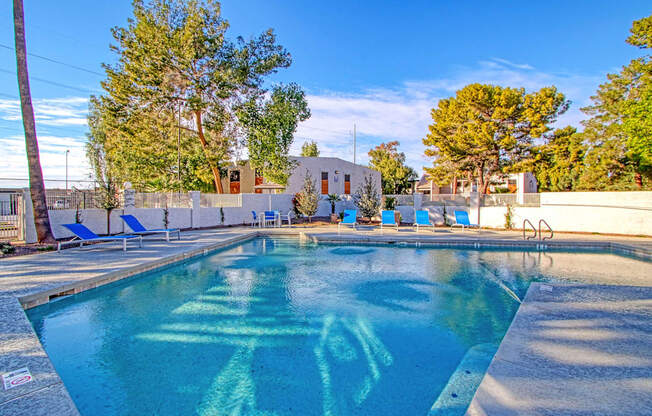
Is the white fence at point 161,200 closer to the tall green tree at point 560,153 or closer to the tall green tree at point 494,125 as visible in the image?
the tall green tree at point 494,125

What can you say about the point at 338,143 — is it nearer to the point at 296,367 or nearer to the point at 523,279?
the point at 523,279

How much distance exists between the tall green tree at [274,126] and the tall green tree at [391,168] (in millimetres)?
18615

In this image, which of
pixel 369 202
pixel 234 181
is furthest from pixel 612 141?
pixel 234 181

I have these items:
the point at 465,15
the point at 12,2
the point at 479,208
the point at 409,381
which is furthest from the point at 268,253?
the point at 465,15

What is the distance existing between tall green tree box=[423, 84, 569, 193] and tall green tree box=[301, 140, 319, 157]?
1983 cm

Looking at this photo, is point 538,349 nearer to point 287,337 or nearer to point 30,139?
point 287,337

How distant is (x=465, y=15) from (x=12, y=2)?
15580 millimetres

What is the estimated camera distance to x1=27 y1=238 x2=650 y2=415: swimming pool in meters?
2.73

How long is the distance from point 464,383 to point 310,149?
40.6 meters

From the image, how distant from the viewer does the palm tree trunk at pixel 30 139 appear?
883cm

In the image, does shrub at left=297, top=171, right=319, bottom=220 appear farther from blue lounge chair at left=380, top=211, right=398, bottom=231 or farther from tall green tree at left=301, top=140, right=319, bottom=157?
tall green tree at left=301, top=140, right=319, bottom=157

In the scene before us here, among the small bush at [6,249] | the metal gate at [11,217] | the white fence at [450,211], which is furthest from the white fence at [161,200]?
the small bush at [6,249]

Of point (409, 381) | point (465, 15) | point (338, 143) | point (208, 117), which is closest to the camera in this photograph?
point (409, 381)

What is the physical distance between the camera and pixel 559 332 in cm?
329
